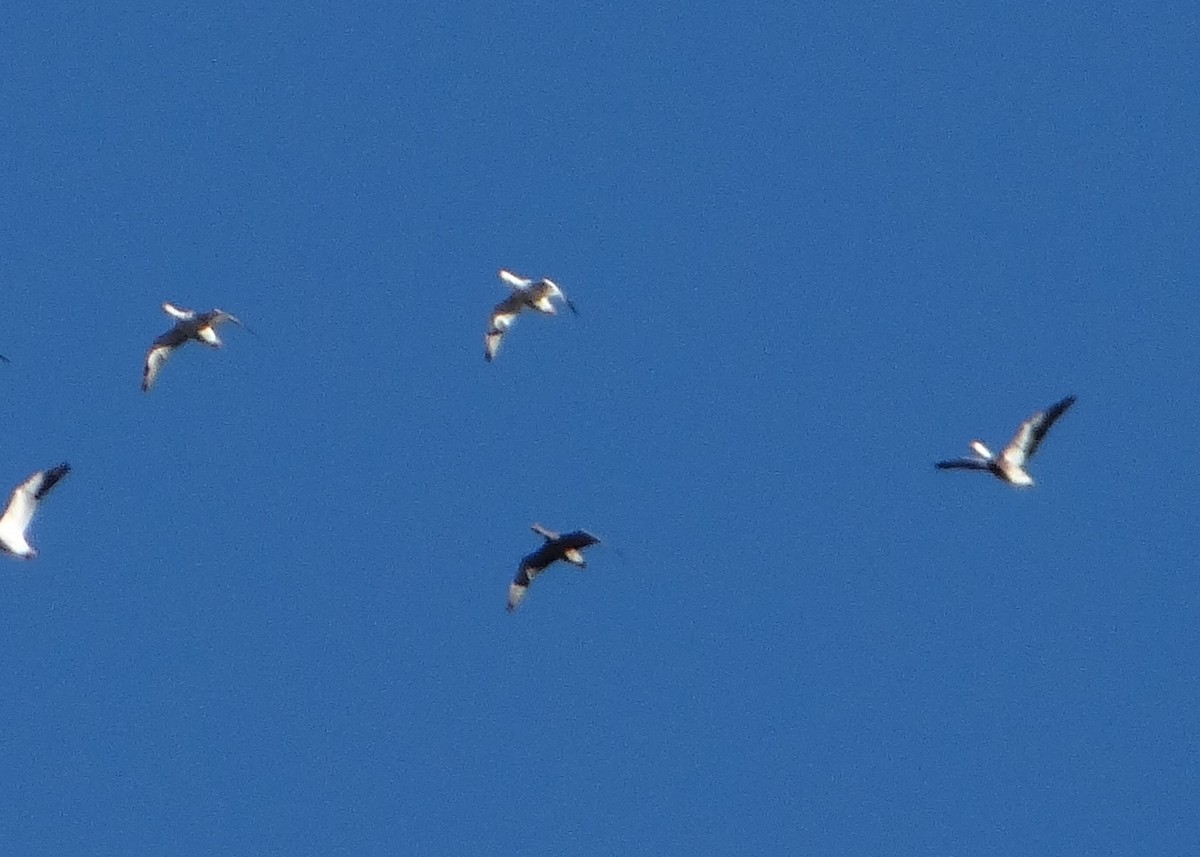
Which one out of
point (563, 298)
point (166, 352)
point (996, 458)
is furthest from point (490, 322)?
point (996, 458)

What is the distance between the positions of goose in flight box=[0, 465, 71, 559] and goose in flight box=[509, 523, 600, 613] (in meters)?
5.79

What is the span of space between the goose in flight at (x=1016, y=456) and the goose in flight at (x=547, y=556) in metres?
4.40

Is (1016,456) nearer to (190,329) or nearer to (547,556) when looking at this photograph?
(547,556)

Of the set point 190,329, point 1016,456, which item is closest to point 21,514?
Answer: point 190,329

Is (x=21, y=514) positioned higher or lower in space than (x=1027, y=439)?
lower

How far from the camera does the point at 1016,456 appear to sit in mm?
32125

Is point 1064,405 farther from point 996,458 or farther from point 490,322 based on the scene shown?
point 490,322

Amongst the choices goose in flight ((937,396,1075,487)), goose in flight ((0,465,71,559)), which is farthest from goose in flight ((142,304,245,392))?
goose in flight ((937,396,1075,487))

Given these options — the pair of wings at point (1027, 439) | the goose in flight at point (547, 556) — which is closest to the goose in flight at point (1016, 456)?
the pair of wings at point (1027, 439)

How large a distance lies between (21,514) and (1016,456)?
1135 centimetres

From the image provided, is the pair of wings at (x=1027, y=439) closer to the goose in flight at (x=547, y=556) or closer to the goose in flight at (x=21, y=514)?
the goose in flight at (x=547, y=556)

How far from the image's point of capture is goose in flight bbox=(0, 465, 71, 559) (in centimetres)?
3014

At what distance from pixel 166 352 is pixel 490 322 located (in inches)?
163

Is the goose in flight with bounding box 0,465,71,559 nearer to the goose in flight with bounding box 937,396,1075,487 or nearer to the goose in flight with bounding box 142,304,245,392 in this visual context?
the goose in flight with bounding box 142,304,245,392
